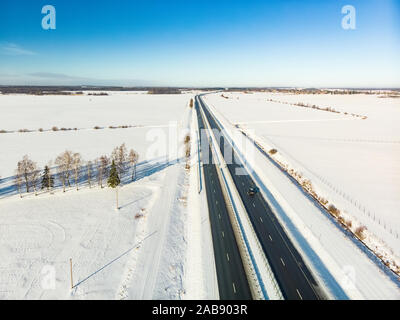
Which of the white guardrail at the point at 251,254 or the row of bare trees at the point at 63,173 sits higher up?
the row of bare trees at the point at 63,173

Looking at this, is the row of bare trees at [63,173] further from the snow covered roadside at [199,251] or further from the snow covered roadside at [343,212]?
the snow covered roadside at [343,212]

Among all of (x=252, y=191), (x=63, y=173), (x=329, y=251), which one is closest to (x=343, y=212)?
(x=329, y=251)

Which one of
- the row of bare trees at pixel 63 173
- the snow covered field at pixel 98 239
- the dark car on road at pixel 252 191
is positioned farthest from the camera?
the dark car on road at pixel 252 191

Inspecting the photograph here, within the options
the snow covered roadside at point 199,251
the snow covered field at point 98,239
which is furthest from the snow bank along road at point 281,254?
the snow covered field at point 98,239

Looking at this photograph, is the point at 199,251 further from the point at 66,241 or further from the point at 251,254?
the point at 66,241

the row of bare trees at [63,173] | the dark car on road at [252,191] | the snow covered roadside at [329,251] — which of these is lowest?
the snow covered roadside at [329,251]
